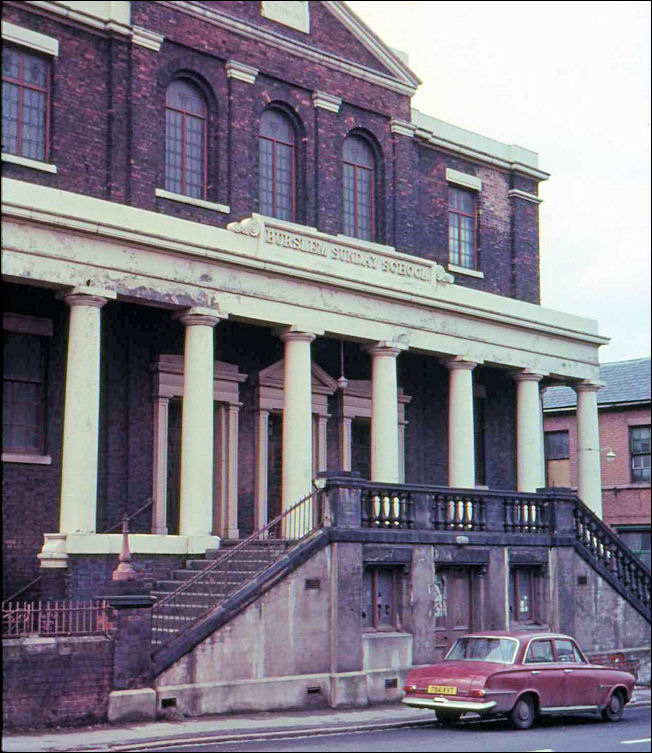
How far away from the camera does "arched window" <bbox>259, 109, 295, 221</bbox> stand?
94.0 feet

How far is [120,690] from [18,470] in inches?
265

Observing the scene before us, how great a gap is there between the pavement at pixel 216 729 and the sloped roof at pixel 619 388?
26.3 metres

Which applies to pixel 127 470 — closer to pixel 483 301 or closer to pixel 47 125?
pixel 47 125

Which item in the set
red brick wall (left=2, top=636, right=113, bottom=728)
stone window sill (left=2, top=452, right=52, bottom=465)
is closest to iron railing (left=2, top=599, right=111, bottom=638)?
red brick wall (left=2, top=636, right=113, bottom=728)

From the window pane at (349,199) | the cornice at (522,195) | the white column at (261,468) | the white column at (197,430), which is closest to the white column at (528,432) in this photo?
the cornice at (522,195)

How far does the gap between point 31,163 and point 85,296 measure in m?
3.07

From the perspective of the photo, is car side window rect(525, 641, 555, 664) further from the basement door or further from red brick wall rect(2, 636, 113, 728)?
red brick wall rect(2, 636, 113, 728)

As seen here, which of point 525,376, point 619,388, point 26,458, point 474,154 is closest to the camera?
point 26,458

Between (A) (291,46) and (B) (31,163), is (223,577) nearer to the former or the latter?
(B) (31,163)

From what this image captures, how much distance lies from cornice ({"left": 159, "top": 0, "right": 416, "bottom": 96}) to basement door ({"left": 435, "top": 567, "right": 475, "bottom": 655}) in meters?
12.0

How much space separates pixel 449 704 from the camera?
61.8 ft

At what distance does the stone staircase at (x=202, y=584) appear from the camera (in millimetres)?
20984

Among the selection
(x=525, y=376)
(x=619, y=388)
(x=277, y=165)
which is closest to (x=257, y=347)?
(x=277, y=165)

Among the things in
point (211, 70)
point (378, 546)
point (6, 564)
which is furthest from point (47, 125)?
point (378, 546)
